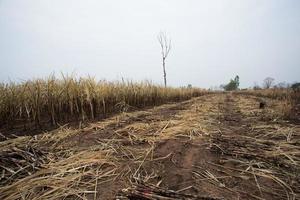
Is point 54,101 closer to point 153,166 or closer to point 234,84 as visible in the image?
point 153,166

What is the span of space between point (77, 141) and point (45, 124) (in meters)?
1.86

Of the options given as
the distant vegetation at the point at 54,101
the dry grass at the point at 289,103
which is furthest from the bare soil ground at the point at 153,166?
the dry grass at the point at 289,103

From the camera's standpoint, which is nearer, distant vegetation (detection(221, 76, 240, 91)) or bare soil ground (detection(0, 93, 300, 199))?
bare soil ground (detection(0, 93, 300, 199))

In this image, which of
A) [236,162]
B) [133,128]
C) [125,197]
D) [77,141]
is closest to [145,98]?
[133,128]

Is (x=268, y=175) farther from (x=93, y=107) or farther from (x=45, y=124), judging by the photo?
(x=93, y=107)

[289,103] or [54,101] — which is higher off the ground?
[54,101]

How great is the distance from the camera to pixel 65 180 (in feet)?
7.13

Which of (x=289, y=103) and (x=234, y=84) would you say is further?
(x=234, y=84)

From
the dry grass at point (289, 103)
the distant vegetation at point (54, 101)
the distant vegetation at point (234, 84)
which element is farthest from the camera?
the distant vegetation at point (234, 84)

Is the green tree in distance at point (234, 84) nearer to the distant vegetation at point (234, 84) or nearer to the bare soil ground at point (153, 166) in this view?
the distant vegetation at point (234, 84)

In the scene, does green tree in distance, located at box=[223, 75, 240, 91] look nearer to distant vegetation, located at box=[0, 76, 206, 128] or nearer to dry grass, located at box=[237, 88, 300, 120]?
dry grass, located at box=[237, 88, 300, 120]

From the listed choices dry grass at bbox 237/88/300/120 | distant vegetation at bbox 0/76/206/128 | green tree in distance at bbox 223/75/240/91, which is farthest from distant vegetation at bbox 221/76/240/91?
distant vegetation at bbox 0/76/206/128

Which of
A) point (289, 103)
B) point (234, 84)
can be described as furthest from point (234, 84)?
point (289, 103)

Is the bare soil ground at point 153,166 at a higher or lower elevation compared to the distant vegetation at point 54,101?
lower
